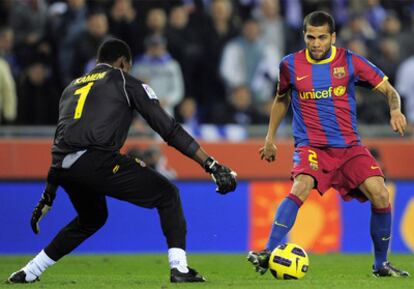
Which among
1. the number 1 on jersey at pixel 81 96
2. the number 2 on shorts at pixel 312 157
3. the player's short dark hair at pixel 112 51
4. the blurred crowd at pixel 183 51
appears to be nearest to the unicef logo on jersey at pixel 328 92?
the number 2 on shorts at pixel 312 157

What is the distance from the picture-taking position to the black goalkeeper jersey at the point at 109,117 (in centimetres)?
862

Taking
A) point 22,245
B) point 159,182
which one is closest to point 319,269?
point 159,182

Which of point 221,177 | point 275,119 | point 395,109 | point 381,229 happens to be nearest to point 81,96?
point 221,177

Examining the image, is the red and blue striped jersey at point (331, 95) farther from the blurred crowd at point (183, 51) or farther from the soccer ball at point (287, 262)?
the blurred crowd at point (183, 51)

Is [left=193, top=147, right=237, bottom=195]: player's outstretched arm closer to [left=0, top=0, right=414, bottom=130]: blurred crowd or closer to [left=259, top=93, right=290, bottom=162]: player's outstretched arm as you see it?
[left=259, top=93, right=290, bottom=162]: player's outstretched arm

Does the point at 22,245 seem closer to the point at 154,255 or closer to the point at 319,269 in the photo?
the point at 154,255

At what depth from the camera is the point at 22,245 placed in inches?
576

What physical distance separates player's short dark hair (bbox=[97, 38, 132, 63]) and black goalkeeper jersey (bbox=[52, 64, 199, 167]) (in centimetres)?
19

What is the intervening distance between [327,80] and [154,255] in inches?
208

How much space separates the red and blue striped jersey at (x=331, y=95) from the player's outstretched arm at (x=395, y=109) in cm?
8

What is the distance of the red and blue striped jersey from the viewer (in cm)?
948

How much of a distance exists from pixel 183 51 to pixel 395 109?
776cm

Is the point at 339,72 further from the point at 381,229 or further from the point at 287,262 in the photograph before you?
the point at 287,262

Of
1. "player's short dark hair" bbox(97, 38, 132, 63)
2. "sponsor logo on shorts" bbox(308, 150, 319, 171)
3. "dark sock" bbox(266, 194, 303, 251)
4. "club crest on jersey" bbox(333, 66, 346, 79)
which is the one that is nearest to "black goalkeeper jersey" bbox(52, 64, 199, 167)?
"player's short dark hair" bbox(97, 38, 132, 63)
